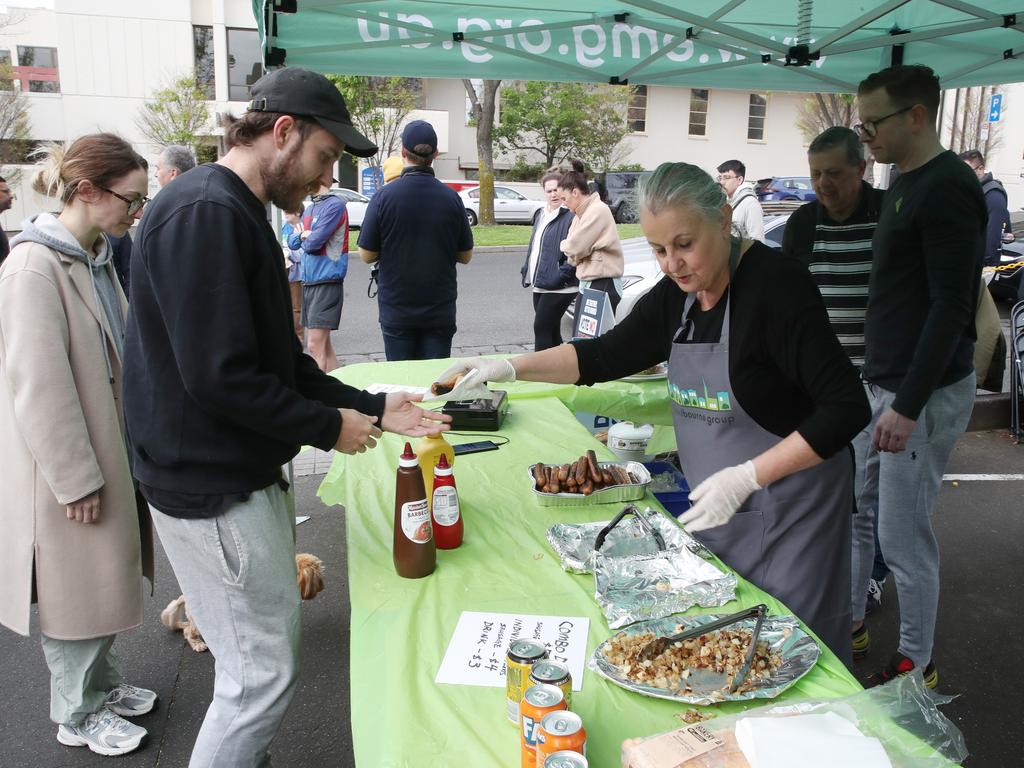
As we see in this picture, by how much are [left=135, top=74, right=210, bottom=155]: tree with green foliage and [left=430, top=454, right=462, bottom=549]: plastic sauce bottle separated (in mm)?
25912

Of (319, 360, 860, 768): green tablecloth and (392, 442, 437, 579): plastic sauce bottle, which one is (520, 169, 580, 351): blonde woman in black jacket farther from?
(392, 442, 437, 579): plastic sauce bottle

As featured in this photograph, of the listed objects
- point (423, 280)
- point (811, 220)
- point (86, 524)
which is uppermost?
point (811, 220)

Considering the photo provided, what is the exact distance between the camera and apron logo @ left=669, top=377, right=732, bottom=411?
6.22 feet

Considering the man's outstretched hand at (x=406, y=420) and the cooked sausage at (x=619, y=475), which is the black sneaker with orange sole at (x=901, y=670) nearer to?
the cooked sausage at (x=619, y=475)

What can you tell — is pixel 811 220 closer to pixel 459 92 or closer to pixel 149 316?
pixel 149 316

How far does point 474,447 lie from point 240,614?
1.25m

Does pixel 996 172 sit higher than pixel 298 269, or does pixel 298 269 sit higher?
pixel 996 172

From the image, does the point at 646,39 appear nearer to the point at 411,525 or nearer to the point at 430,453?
the point at 430,453

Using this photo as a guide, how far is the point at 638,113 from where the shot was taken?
3531 cm

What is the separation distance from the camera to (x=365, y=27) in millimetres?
3752

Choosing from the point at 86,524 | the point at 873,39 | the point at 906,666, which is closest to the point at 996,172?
the point at 873,39

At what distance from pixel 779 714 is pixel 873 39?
12.2 feet

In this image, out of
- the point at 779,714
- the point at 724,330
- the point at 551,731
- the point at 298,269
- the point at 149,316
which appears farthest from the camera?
the point at 298,269

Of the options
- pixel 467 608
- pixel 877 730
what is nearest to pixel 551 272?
pixel 467 608
